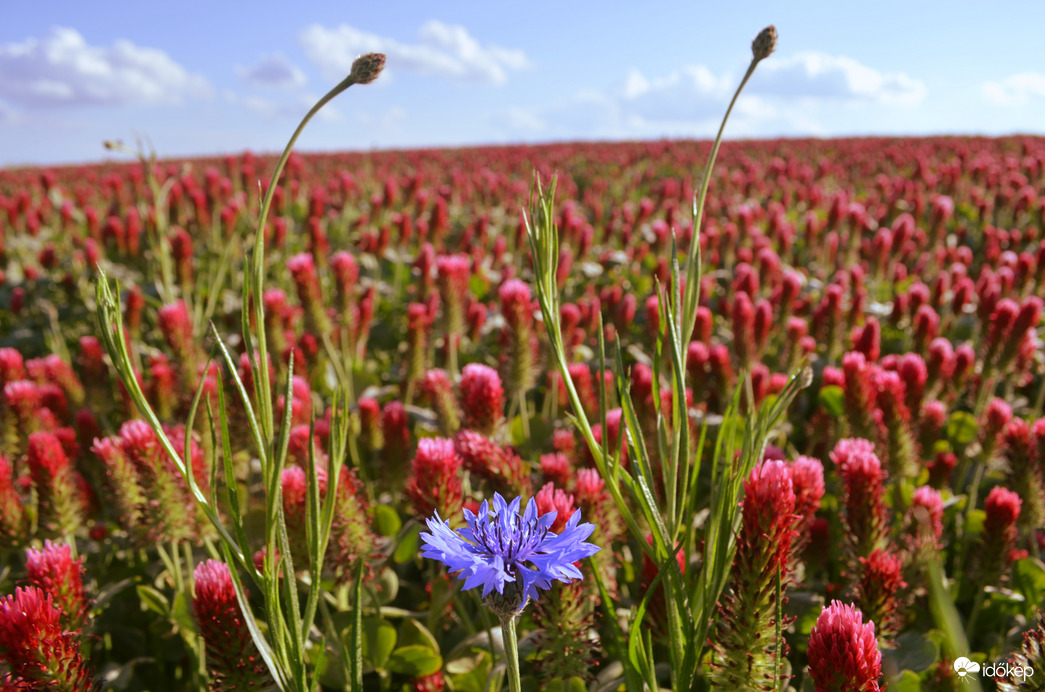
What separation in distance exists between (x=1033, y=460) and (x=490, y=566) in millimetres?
1993

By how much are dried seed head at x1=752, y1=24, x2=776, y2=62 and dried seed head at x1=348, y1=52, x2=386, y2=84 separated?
469mm

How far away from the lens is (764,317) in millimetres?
2877

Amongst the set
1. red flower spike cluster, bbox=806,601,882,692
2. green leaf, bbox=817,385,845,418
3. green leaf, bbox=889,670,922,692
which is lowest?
green leaf, bbox=889,670,922,692

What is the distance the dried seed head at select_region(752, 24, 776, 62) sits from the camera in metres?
0.83

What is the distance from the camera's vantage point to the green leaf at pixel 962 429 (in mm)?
2643

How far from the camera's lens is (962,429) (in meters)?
2.68

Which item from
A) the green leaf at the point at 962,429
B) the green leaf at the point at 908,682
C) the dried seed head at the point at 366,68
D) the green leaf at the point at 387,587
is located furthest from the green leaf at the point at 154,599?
the green leaf at the point at 962,429

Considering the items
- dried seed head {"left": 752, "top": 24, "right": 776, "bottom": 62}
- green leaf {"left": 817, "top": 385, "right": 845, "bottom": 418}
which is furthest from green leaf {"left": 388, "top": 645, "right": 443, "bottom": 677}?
green leaf {"left": 817, "top": 385, "right": 845, "bottom": 418}

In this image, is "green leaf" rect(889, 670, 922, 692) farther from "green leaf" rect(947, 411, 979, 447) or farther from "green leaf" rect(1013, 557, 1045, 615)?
"green leaf" rect(947, 411, 979, 447)

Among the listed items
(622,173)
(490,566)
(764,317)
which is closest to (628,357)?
(764,317)

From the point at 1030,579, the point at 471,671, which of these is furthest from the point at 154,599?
the point at 1030,579

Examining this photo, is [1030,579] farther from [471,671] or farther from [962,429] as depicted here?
[471,671]

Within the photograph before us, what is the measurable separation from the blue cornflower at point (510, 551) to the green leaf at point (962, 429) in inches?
99.4

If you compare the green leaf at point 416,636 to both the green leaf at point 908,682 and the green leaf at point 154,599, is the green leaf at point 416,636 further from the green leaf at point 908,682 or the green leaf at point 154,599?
the green leaf at point 908,682
